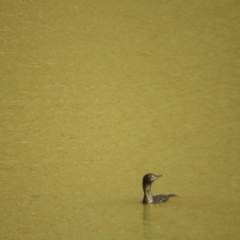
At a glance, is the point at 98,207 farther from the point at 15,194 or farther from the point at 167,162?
the point at 167,162

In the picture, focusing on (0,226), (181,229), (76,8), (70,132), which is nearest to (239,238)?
(181,229)

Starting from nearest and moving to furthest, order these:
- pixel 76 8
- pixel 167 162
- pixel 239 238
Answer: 1. pixel 239 238
2. pixel 167 162
3. pixel 76 8

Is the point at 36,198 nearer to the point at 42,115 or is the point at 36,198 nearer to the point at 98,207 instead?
the point at 98,207

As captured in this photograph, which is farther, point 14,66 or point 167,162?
point 14,66

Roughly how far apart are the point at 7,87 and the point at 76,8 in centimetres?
142

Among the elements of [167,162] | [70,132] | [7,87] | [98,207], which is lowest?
[98,207]

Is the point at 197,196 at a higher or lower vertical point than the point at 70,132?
lower

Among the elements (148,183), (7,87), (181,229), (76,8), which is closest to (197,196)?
(148,183)

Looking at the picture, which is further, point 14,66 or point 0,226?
point 14,66

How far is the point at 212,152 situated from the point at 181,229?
1.88m

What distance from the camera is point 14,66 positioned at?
8312 millimetres

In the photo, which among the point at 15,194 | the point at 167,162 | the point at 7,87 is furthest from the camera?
the point at 7,87

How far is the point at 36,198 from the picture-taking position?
575 cm

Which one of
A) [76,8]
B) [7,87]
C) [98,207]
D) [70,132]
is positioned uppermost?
[76,8]
